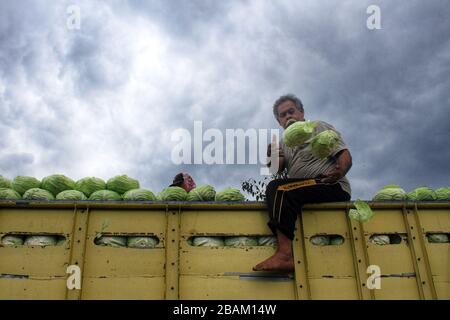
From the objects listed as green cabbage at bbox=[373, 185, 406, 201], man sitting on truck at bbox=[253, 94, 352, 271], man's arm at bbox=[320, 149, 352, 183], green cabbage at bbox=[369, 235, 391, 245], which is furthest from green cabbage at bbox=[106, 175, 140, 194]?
green cabbage at bbox=[373, 185, 406, 201]

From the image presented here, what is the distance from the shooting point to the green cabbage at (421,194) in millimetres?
5020

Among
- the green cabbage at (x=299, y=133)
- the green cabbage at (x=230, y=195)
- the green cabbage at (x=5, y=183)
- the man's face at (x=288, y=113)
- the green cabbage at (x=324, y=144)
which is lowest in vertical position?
the green cabbage at (x=230, y=195)

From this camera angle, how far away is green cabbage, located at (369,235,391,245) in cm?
441

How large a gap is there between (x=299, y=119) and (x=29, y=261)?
399cm

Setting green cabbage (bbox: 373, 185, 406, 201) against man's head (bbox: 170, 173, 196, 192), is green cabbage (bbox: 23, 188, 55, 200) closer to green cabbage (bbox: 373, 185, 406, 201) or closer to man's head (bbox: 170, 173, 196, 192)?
man's head (bbox: 170, 173, 196, 192)

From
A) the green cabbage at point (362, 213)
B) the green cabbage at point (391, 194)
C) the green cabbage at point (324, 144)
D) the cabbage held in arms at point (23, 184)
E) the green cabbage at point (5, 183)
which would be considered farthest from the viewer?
the green cabbage at point (5, 183)

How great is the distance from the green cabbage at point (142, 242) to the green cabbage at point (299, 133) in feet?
6.76

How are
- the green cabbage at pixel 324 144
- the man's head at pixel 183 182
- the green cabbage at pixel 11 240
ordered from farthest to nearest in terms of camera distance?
1. the man's head at pixel 183 182
2. the green cabbage at pixel 324 144
3. the green cabbage at pixel 11 240

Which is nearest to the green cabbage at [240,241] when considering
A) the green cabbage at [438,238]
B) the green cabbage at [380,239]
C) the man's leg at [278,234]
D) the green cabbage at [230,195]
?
the man's leg at [278,234]

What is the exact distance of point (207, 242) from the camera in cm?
430

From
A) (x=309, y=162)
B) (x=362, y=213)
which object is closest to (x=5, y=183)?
(x=309, y=162)

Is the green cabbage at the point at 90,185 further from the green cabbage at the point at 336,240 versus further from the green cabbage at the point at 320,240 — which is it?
the green cabbage at the point at 336,240

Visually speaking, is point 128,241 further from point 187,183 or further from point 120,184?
point 187,183
